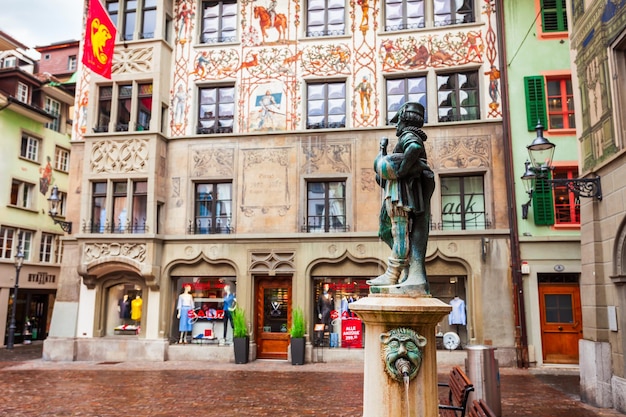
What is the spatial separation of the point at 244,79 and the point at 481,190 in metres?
8.78

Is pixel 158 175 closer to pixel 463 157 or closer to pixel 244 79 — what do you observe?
pixel 244 79

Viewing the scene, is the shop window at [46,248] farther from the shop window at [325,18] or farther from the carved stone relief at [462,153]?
the carved stone relief at [462,153]

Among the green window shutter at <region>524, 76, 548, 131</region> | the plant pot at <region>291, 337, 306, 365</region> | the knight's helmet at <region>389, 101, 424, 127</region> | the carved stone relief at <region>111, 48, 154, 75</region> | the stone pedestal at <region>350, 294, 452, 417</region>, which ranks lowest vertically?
the plant pot at <region>291, 337, 306, 365</region>

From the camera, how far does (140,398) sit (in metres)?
11.2

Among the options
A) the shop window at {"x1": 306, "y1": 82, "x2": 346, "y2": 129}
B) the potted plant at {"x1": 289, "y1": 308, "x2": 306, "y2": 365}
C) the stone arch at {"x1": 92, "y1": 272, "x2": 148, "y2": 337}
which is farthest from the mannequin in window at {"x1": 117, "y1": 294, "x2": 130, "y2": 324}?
the shop window at {"x1": 306, "y1": 82, "x2": 346, "y2": 129}

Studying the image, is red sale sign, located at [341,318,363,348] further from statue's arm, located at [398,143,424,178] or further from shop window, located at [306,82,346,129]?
statue's arm, located at [398,143,424,178]

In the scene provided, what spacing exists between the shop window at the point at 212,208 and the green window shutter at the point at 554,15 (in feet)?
38.1

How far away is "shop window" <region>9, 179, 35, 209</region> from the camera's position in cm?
2534

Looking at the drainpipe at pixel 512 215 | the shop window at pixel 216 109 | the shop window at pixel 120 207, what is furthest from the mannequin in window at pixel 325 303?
the shop window at pixel 216 109

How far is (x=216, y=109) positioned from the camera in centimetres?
1872

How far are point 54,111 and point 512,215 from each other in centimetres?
2354

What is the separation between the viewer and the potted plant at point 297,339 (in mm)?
16250

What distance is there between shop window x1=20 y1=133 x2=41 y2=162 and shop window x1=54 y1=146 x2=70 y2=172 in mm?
1237

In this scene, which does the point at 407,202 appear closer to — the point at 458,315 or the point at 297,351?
the point at 297,351
